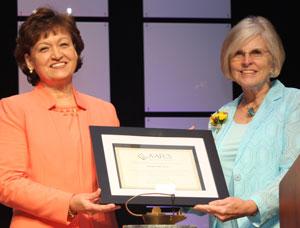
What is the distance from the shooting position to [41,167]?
371 cm

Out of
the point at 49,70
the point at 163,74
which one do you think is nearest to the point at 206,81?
the point at 163,74

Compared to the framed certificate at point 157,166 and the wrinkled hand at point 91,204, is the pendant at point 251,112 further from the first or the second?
the wrinkled hand at point 91,204

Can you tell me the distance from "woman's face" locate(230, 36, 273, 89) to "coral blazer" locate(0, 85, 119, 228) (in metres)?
0.72

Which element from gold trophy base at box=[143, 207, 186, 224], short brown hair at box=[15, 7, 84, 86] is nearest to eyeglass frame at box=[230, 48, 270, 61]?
short brown hair at box=[15, 7, 84, 86]

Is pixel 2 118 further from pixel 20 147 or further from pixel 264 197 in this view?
pixel 264 197

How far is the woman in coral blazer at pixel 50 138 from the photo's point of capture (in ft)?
12.0

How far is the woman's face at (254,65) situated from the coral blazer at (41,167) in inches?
28.4

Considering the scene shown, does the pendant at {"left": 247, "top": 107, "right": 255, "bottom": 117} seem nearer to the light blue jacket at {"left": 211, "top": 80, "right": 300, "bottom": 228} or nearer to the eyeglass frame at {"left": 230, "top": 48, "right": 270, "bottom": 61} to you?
the light blue jacket at {"left": 211, "top": 80, "right": 300, "bottom": 228}

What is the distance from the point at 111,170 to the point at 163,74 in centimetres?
228

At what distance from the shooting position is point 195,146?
3.83 metres

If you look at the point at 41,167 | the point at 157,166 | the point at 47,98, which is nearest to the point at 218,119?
the point at 157,166

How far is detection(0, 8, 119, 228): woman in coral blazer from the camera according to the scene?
3645 mm

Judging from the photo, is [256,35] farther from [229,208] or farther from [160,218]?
[160,218]

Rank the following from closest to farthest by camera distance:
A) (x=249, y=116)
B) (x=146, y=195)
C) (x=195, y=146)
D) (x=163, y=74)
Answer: (x=146, y=195) → (x=195, y=146) → (x=249, y=116) → (x=163, y=74)
